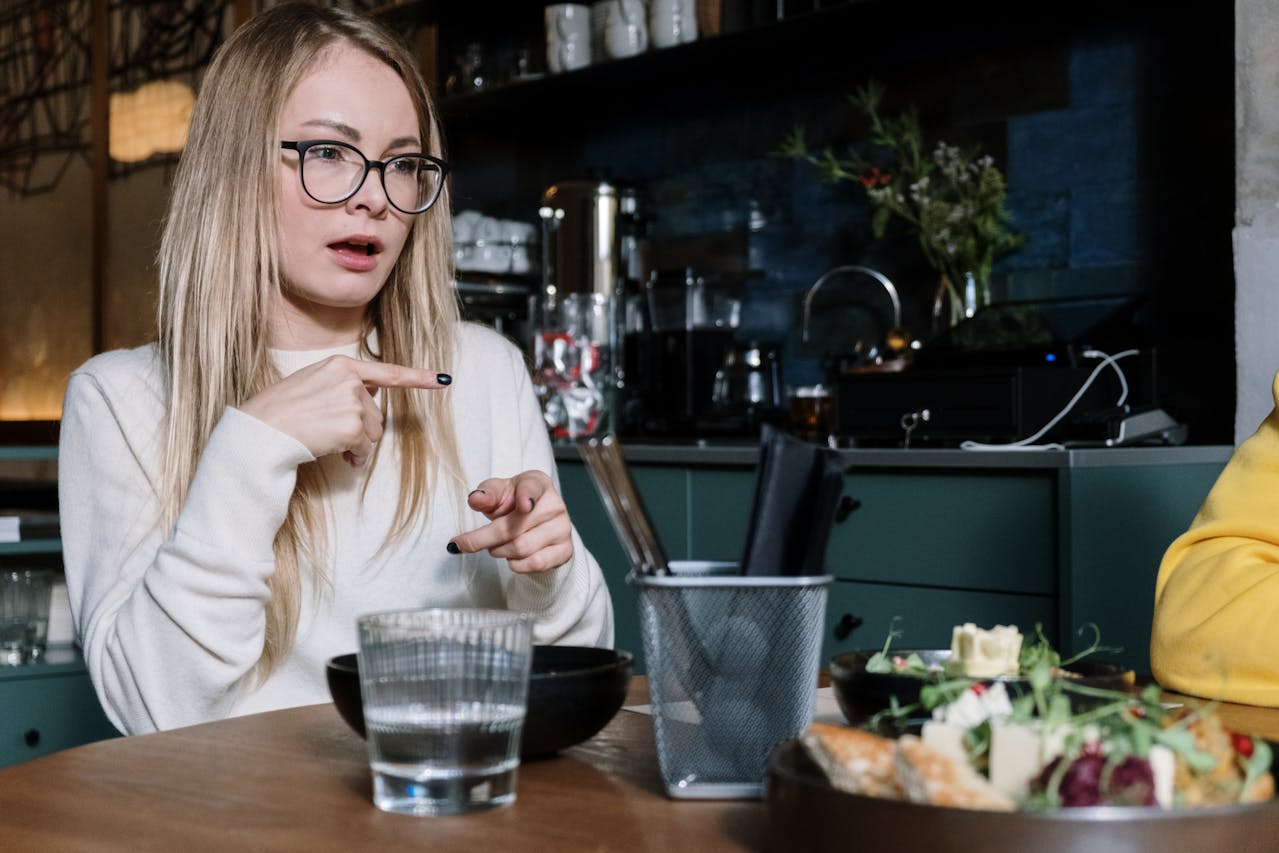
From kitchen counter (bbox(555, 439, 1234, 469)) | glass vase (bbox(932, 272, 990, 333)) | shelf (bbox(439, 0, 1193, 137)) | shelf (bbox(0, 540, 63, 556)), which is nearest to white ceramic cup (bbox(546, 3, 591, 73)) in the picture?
shelf (bbox(439, 0, 1193, 137))

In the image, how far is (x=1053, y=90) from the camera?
115 inches

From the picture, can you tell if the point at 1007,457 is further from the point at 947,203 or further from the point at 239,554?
the point at 239,554

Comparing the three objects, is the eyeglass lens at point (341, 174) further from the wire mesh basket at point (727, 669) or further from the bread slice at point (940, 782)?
the bread slice at point (940, 782)

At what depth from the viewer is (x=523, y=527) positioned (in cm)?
122

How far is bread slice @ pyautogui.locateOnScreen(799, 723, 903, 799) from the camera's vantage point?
64cm

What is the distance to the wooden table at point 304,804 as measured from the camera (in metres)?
0.72

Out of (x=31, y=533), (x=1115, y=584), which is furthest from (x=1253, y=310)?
(x=31, y=533)

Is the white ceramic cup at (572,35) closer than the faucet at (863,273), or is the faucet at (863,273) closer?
the faucet at (863,273)

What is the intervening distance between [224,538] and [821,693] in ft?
1.61

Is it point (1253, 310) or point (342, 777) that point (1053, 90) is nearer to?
point (1253, 310)

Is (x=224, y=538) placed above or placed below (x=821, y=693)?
above

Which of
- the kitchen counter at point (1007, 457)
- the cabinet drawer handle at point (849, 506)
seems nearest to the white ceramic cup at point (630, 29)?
the kitchen counter at point (1007, 457)

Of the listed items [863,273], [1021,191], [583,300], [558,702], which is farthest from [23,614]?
[558,702]

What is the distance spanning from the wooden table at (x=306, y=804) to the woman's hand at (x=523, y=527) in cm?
25
